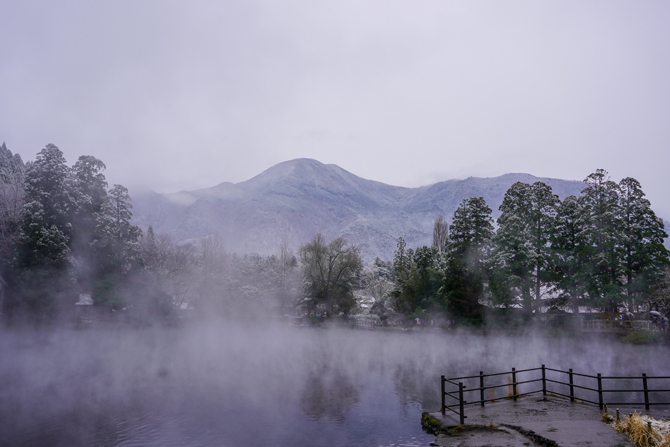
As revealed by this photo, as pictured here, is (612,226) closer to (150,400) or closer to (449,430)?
(449,430)

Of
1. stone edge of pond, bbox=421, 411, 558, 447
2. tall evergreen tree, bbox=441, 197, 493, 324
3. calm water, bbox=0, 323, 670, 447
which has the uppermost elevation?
tall evergreen tree, bbox=441, 197, 493, 324

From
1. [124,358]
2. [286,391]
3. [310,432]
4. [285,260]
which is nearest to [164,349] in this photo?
[124,358]

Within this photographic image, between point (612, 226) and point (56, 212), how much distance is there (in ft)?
203

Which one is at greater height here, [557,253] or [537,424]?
[557,253]

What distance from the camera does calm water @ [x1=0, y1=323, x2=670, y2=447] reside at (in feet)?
63.7

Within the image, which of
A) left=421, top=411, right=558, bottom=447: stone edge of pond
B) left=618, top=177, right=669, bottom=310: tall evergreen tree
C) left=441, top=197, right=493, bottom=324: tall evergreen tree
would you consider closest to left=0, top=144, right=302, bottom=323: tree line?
left=441, top=197, right=493, bottom=324: tall evergreen tree

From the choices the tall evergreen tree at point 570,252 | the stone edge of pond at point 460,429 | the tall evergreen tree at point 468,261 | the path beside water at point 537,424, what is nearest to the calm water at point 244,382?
the stone edge of pond at point 460,429

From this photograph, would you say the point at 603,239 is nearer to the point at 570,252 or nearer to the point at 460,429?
the point at 570,252

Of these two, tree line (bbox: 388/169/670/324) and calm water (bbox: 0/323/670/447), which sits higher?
tree line (bbox: 388/169/670/324)

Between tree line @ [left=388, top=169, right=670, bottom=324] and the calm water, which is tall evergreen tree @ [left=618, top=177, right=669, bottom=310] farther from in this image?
the calm water

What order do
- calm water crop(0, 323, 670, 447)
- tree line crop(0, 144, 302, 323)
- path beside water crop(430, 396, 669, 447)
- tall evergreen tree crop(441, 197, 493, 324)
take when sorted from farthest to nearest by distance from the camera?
tall evergreen tree crop(441, 197, 493, 324), tree line crop(0, 144, 302, 323), calm water crop(0, 323, 670, 447), path beside water crop(430, 396, 669, 447)

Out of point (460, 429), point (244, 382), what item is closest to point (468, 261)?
point (244, 382)

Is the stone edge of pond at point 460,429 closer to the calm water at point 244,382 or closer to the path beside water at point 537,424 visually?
the path beside water at point 537,424

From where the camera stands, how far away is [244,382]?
101ft
